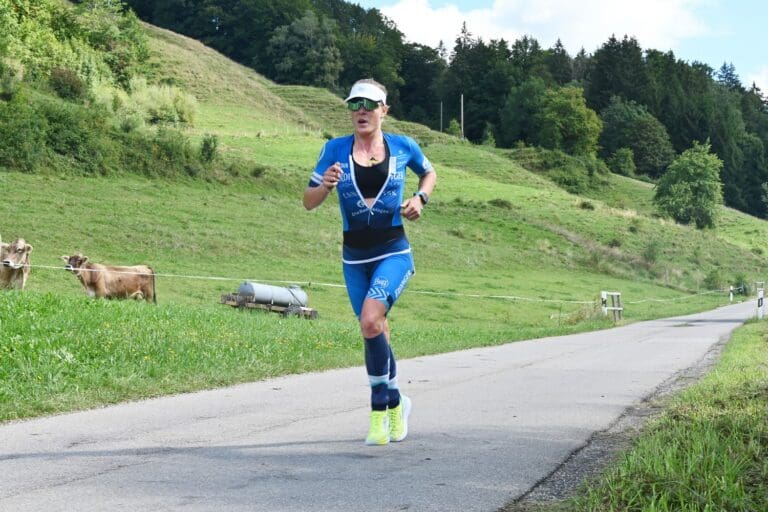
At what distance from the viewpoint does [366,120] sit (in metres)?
7.64

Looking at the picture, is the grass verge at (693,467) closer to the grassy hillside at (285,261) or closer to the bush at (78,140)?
the grassy hillside at (285,261)

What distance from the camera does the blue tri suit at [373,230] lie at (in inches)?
297

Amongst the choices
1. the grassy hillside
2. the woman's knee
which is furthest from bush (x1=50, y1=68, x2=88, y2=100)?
the woman's knee

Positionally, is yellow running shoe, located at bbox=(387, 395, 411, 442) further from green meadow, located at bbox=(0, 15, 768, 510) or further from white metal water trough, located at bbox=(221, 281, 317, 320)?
white metal water trough, located at bbox=(221, 281, 317, 320)

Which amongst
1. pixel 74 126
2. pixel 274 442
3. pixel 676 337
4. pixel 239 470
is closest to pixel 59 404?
pixel 274 442

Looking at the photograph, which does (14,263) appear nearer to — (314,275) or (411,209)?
(411,209)

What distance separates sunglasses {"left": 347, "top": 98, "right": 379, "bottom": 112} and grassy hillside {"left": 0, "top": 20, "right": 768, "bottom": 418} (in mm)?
3578

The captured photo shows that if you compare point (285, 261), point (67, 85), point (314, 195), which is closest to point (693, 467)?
point (314, 195)

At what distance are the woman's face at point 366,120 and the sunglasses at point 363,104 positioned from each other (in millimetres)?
14

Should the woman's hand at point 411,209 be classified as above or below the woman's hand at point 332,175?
below

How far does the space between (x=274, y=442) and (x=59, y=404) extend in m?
2.43

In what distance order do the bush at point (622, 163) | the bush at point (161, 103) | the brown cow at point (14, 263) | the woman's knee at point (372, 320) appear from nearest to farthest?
the woman's knee at point (372, 320) < the brown cow at point (14, 263) < the bush at point (161, 103) < the bush at point (622, 163)

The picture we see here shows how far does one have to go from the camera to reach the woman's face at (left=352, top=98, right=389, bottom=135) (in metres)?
7.62

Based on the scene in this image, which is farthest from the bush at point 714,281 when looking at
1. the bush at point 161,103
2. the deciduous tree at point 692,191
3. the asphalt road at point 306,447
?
the asphalt road at point 306,447
